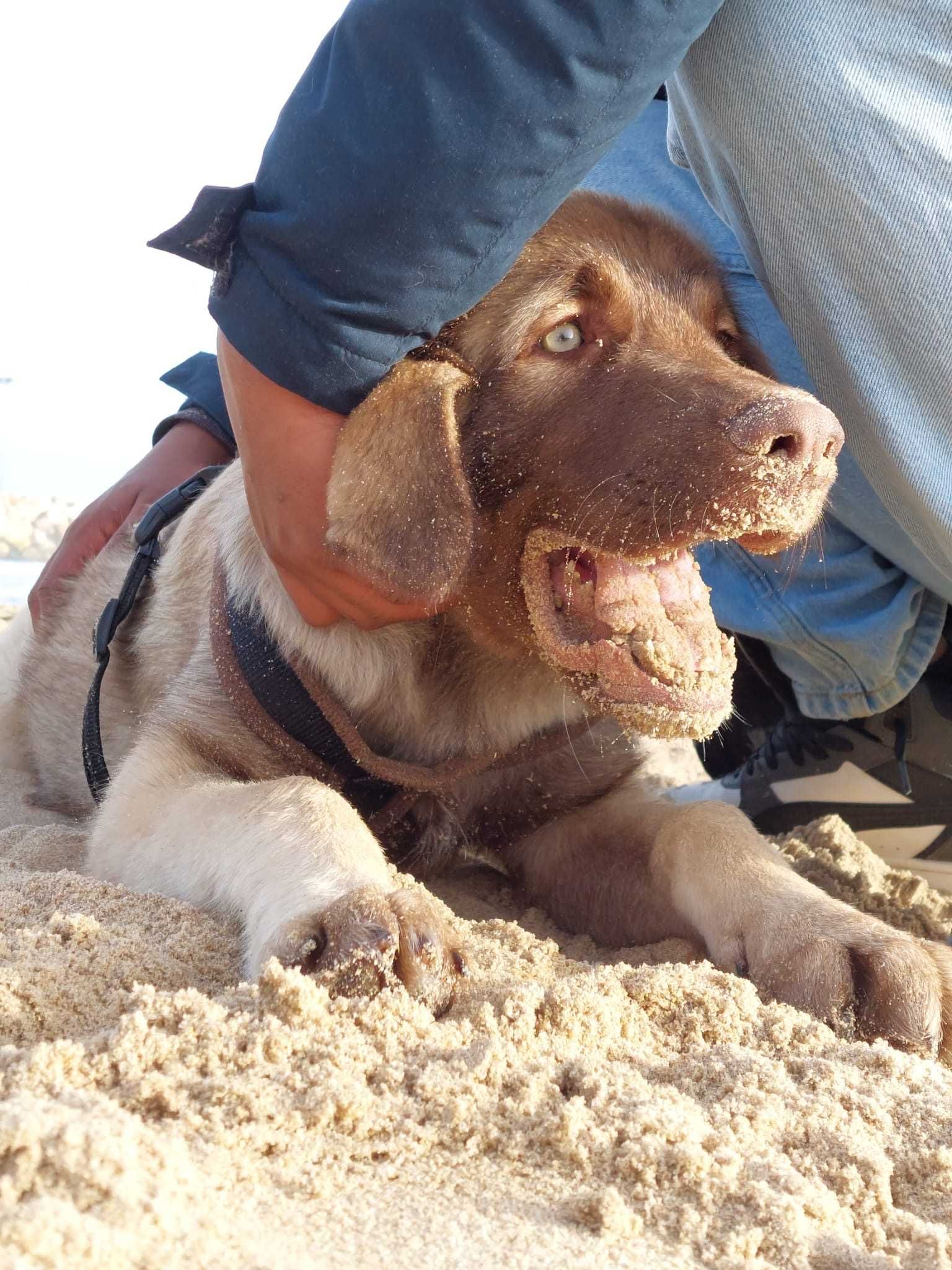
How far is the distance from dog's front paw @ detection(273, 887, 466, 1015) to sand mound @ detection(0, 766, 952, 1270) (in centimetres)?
5

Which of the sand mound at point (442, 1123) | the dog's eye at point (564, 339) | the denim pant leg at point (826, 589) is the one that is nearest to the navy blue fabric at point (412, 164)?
the dog's eye at point (564, 339)

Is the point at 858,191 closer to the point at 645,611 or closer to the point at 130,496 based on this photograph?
the point at 645,611

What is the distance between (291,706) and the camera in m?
2.34

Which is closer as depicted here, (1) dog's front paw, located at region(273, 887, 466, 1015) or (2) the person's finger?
(1) dog's front paw, located at region(273, 887, 466, 1015)

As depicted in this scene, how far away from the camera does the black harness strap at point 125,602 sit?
270 centimetres

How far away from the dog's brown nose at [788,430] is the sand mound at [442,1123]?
0.78m

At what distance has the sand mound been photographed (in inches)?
38.9

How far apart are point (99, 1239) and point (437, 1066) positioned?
0.50 m

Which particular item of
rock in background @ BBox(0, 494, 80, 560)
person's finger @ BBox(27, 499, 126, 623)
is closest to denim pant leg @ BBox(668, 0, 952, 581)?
person's finger @ BBox(27, 499, 126, 623)

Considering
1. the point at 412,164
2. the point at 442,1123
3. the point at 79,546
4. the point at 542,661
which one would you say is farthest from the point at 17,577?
the point at 442,1123

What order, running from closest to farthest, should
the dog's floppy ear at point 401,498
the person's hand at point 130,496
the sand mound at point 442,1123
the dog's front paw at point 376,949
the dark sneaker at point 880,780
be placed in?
the sand mound at point 442,1123 < the dog's front paw at point 376,949 < the dog's floppy ear at point 401,498 < the dark sneaker at point 880,780 < the person's hand at point 130,496

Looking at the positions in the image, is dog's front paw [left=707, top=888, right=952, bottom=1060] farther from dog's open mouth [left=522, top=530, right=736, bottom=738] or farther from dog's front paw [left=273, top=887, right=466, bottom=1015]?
dog's front paw [left=273, top=887, right=466, bottom=1015]

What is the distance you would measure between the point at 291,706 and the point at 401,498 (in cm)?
62

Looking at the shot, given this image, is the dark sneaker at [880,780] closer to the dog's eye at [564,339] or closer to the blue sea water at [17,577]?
the dog's eye at [564,339]
